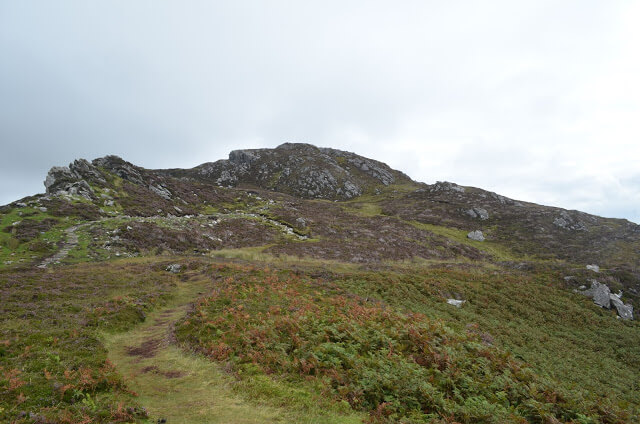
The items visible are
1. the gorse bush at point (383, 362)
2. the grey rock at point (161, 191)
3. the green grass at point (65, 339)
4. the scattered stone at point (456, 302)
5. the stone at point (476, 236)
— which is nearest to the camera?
the green grass at point (65, 339)

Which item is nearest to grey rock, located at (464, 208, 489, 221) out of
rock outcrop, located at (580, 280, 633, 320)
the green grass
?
rock outcrop, located at (580, 280, 633, 320)

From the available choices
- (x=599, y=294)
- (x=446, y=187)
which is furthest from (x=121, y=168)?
(x=446, y=187)

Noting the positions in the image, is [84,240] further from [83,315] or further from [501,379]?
[501,379]

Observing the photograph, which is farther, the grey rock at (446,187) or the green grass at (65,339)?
the grey rock at (446,187)

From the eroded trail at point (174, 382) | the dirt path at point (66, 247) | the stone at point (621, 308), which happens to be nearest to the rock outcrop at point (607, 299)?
the stone at point (621, 308)

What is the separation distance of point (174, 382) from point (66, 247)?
33369mm

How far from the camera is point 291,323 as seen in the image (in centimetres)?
1505

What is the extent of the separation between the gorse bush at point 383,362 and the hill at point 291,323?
0.08m

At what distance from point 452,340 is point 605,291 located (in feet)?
82.7

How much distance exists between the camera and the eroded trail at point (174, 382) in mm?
8742

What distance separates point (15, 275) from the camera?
76.1 feet

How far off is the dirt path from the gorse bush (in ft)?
75.1

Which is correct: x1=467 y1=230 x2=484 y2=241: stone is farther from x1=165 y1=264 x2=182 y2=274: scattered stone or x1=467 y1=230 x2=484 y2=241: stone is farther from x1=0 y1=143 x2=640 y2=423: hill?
x1=165 y1=264 x2=182 y2=274: scattered stone

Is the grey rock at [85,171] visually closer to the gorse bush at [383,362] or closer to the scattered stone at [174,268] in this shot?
the scattered stone at [174,268]
